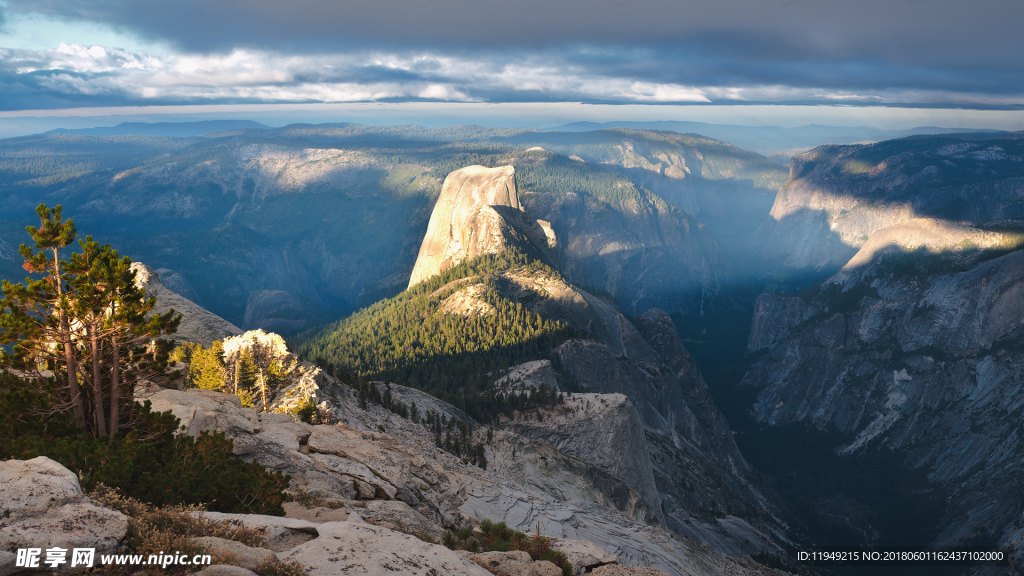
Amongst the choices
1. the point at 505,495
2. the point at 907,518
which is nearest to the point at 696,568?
the point at 505,495

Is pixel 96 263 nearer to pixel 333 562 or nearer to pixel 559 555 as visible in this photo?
pixel 333 562

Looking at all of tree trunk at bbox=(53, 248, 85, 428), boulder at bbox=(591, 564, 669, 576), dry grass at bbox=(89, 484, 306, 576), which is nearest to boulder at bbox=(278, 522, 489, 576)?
dry grass at bbox=(89, 484, 306, 576)

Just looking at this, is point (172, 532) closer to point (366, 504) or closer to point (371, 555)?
point (371, 555)

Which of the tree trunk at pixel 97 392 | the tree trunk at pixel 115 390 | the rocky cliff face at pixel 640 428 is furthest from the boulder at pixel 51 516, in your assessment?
the rocky cliff face at pixel 640 428

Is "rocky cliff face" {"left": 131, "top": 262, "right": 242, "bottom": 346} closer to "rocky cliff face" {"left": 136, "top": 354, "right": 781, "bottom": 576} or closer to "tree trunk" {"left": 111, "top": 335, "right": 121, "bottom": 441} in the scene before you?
"rocky cliff face" {"left": 136, "top": 354, "right": 781, "bottom": 576}

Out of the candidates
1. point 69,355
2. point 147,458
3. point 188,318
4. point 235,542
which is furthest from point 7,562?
point 188,318
